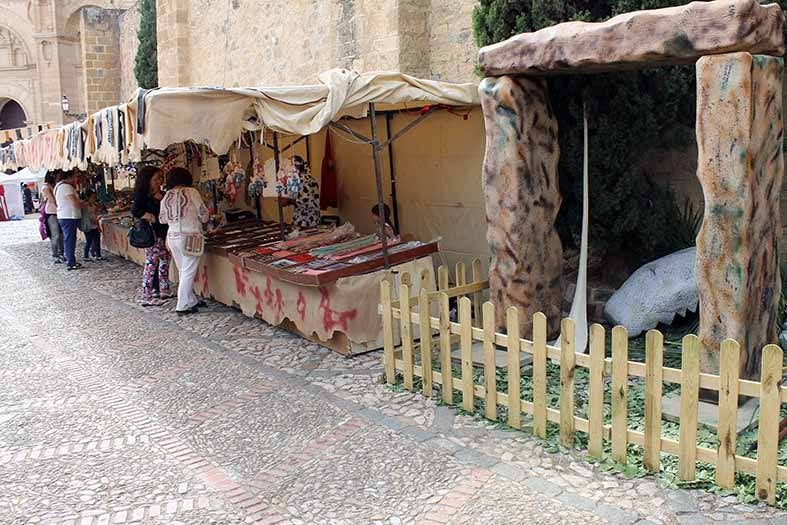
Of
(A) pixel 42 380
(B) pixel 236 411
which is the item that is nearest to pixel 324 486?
(B) pixel 236 411

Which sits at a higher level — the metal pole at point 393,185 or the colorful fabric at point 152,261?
the metal pole at point 393,185

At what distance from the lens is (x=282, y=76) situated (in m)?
13.9

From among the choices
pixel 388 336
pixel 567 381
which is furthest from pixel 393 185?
pixel 567 381

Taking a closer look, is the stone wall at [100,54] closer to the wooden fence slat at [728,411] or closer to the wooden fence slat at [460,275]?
the wooden fence slat at [460,275]

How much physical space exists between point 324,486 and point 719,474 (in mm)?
1944

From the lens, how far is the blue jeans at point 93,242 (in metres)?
12.0

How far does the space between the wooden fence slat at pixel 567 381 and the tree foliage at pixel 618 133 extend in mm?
2598

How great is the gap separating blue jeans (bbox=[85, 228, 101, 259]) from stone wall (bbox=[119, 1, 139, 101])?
11848 mm

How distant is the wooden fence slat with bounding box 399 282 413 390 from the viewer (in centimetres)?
512

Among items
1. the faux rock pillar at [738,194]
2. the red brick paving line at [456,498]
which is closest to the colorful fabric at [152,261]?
the red brick paving line at [456,498]

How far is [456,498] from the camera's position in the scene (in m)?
3.68

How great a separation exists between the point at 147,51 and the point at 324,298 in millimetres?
17994

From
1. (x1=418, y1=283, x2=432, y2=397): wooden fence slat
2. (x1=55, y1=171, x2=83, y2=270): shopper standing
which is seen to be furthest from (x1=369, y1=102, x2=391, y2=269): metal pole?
(x1=55, y1=171, x2=83, y2=270): shopper standing

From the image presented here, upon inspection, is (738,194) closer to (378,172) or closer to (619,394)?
(619,394)
